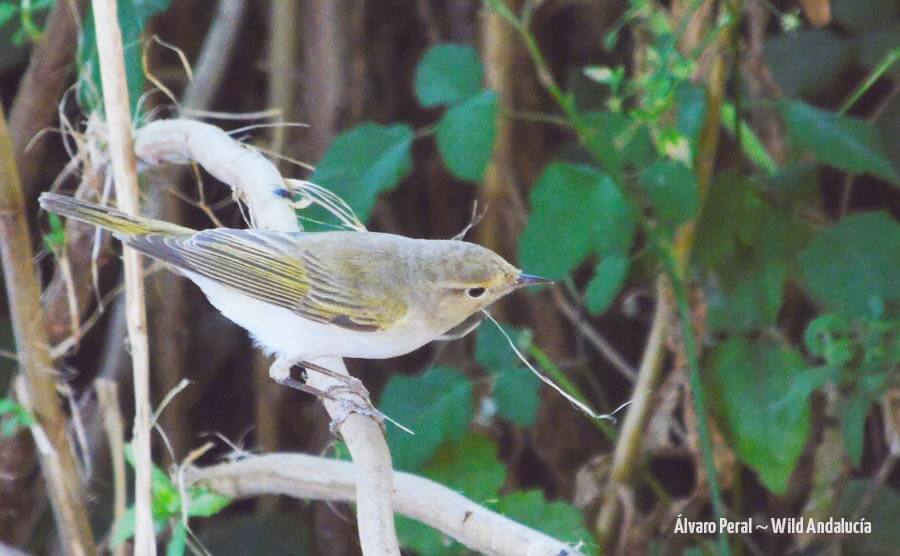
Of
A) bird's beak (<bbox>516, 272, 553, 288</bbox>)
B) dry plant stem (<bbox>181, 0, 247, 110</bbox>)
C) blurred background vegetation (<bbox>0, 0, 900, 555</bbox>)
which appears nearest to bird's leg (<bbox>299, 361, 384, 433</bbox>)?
blurred background vegetation (<bbox>0, 0, 900, 555</bbox>)

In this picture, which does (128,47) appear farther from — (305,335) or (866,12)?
(866,12)

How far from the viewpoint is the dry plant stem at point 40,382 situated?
2.33 m

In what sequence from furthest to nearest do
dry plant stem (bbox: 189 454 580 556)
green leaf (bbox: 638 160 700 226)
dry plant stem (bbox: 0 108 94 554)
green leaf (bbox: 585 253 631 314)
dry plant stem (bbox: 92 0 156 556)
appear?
green leaf (bbox: 585 253 631 314) → green leaf (bbox: 638 160 700 226) → dry plant stem (bbox: 0 108 94 554) → dry plant stem (bbox: 92 0 156 556) → dry plant stem (bbox: 189 454 580 556)

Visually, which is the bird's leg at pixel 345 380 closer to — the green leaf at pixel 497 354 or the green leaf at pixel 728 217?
the green leaf at pixel 497 354

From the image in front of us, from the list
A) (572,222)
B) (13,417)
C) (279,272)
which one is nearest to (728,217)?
(572,222)

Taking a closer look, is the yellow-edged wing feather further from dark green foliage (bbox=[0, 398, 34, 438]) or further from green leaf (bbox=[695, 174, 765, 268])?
green leaf (bbox=[695, 174, 765, 268])

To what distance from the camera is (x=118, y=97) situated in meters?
2.03

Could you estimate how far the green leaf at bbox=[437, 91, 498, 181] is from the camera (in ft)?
8.43

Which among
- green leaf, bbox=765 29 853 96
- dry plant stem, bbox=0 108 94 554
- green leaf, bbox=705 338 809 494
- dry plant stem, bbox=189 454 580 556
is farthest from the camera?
green leaf, bbox=765 29 853 96

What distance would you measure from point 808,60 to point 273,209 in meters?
1.75

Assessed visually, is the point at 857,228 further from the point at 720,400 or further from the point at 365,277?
the point at 365,277

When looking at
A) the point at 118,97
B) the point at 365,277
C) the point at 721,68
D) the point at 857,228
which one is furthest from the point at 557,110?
the point at 118,97

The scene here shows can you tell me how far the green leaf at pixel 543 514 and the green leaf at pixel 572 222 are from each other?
537mm

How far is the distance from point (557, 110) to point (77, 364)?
2090 millimetres
